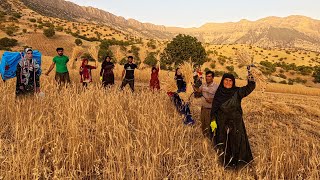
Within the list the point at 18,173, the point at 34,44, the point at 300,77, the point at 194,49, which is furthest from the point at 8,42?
the point at 18,173

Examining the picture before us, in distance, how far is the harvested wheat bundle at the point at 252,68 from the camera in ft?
13.9

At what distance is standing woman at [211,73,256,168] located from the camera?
420 centimetres

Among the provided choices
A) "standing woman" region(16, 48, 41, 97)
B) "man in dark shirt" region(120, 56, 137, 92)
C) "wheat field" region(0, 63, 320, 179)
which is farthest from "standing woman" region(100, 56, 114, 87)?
"standing woman" region(16, 48, 41, 97)

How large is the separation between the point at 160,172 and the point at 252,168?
1.40 m

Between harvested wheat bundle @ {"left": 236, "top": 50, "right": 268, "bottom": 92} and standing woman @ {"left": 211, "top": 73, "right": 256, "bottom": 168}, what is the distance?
0.28ft

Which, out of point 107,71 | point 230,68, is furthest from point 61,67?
point 230,68

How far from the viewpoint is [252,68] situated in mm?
4324

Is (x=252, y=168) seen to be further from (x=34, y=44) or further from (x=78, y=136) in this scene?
(x=34, y=44)

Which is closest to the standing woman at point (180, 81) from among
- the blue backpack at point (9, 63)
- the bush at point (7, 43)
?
the blue backpack at point (9, 63)

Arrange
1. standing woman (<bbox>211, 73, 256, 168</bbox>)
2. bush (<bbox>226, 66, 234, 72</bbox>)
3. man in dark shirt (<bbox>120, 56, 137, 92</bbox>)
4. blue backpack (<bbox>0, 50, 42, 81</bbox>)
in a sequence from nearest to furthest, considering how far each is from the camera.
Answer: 1. standing woman (<bbox>211, 73, 256, 168</bbox>)
2. blue backpack (<bbox>0, 50, 42, 81</bbox>)
3. man in dark shirt (<bbox>120, 56, 137, 92</bbox>)
4. bush (<bbox>226, 66, 234, 72</bbox>)

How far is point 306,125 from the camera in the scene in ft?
26.5

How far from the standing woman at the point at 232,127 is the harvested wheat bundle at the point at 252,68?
0.28ft

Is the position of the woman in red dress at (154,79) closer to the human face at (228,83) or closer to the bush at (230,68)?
the human face at (228,83)

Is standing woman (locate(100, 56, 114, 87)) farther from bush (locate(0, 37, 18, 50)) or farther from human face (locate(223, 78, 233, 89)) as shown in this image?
bush (locate(0, 37, 18, 50))
